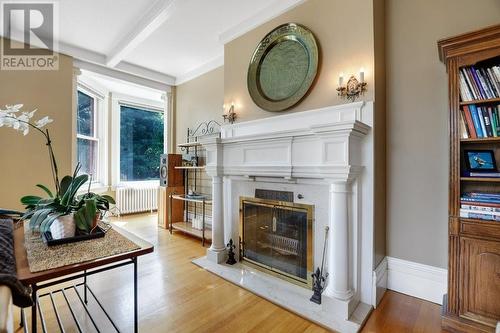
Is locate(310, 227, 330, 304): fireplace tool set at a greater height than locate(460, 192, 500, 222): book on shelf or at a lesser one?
lesser

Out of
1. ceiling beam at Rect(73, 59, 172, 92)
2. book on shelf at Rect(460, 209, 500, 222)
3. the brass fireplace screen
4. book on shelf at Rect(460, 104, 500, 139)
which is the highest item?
ceiling beam at Rect(73, 59, 172, 92)

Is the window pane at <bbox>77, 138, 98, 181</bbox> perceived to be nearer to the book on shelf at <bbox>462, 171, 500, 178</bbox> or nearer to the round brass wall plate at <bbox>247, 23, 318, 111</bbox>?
the round brass wall plate at <bbox>247, 23, 318, 111</bbox>

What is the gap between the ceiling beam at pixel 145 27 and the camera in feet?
8.70

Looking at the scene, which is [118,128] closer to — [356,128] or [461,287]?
[356,128]

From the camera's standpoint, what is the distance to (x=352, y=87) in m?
2.11

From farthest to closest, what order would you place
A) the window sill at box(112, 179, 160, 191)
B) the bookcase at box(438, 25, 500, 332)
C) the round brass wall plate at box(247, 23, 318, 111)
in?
the window sill at box(112, 179, 160, 191)
the round brass wall plate at box(247, 23, 318, 111)
the bookcase at box(438, 25, 500, 332)

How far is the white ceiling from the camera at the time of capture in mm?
2705

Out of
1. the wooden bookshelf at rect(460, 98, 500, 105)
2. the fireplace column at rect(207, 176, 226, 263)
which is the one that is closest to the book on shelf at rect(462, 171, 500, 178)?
the wooden bookshelf at rect(460, 98, 500, 105)

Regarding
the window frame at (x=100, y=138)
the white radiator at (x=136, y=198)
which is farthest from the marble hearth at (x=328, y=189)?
the window frame at (x=100, y=138)

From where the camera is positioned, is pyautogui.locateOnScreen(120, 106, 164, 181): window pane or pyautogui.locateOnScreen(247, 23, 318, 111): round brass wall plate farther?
pyautogui.locateOnScreen(120, 106, 164, 181): window pane

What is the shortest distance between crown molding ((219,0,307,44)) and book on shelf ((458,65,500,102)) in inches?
64.2

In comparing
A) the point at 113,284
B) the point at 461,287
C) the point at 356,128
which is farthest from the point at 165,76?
the point at 461,287

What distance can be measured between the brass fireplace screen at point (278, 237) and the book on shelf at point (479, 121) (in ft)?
4.21

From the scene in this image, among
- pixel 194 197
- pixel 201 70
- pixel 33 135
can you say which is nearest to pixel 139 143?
pixel 33 135
